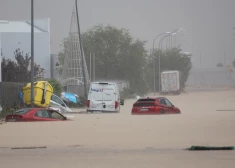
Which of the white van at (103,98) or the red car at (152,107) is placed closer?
the red car at (152,107)

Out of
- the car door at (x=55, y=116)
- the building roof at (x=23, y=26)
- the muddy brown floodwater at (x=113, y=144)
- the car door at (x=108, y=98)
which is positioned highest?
the building roof at (x=23, y=26)

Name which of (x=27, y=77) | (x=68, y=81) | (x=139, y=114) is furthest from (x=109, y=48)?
(x=139, y=114)

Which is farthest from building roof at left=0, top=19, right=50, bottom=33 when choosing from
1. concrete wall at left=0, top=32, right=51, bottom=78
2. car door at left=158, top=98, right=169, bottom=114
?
car door at left=158, top=98, right=169, bottom=114

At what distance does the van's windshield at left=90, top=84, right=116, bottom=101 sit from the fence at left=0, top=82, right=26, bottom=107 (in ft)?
15.7

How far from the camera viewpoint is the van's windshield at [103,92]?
44094 millimetres

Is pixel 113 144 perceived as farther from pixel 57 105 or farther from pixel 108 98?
pixel 57 105

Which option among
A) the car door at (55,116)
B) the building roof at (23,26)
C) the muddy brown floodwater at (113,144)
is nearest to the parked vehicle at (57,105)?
the car door at (55,116)

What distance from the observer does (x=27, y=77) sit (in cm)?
6988

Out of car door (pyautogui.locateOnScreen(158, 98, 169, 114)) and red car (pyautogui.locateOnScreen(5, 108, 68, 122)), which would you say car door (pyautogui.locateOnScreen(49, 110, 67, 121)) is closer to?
red car (pyautogui.locateOnScreen(5, 108, 68, 122))

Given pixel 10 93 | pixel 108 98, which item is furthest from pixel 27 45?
pixel 108 98

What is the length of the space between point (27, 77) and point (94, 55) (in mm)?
39518

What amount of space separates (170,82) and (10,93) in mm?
66743

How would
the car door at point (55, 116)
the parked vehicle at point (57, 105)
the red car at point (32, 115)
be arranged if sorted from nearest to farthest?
the red car at point (32, 115) → the car door at point (55, 116) → the parked vehicle at point (57, 105)

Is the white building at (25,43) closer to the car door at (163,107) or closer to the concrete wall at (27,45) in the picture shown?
the concrete wall at (27,45)
